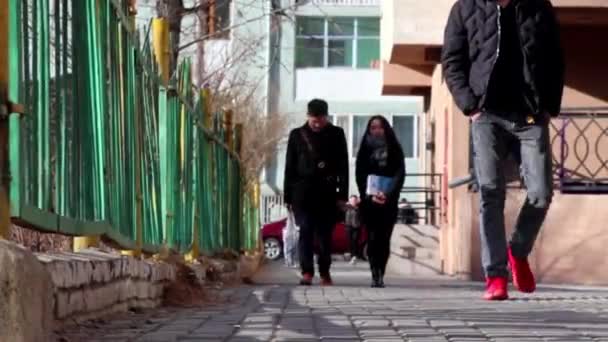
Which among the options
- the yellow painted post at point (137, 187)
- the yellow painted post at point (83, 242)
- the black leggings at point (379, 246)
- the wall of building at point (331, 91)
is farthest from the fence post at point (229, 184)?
the wall of building at point (331, 91)

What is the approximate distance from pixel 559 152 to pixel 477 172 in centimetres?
1058

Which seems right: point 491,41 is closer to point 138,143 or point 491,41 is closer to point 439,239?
point 138,143

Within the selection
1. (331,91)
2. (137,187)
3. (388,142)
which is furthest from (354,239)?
(137,187)

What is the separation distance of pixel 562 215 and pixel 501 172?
896 cm

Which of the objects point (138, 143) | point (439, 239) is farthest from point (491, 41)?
point (439, 239)

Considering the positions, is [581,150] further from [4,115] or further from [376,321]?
[4,115]

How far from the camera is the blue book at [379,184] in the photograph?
15.4m

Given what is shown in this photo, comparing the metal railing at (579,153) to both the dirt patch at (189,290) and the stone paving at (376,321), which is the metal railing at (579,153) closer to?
the dirt patch at (189,290)

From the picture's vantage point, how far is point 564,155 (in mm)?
18719

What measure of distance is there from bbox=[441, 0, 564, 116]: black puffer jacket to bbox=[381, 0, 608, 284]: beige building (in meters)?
8.62

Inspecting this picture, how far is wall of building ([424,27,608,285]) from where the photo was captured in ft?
59.6

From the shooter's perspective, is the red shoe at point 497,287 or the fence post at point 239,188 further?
the fence post at point 239,188

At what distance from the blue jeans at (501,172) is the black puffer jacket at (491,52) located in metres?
0.14

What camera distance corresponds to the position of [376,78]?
178 feet
